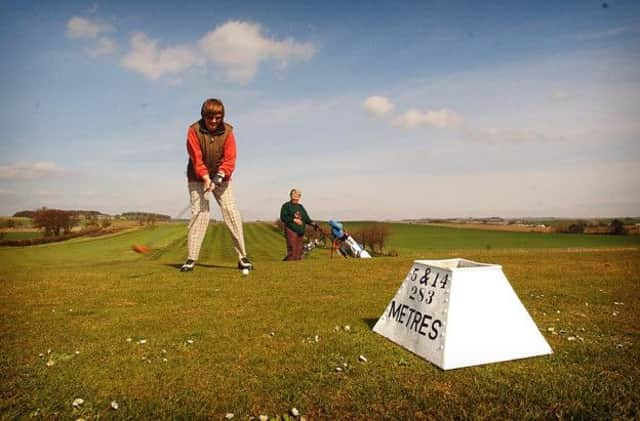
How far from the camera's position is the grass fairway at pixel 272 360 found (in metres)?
3.40

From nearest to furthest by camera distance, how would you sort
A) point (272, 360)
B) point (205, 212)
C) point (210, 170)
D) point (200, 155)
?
1. point (272, 360)
2. point (200, 155)
3. point (210, 170)
4. point (205, 212)

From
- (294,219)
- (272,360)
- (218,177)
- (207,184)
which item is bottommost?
(272,360)

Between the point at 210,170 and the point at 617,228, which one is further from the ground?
the point at 210,170

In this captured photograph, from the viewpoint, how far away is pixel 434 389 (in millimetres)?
3680

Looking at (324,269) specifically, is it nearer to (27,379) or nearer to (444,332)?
(444,332)

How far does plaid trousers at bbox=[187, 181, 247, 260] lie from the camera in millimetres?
10066

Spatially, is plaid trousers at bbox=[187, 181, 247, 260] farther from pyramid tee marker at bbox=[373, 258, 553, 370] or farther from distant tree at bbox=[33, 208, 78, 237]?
distant tree at bbox=[33, 208, 78, 237]

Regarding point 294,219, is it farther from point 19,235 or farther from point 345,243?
point 19,235

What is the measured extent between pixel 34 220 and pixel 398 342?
50673 mm

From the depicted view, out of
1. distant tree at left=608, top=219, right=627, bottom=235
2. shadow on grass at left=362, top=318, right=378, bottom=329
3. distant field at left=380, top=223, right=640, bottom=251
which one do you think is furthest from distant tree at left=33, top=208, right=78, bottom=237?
distant tree at left=608, top=219, right=627, bottom=235

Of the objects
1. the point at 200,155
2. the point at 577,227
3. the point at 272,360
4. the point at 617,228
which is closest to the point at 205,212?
the point at 200,155

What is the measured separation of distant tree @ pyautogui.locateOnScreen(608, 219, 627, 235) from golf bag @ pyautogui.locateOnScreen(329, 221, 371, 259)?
1903 inches

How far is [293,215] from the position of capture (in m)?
16.2

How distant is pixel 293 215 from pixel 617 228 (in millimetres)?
57048
